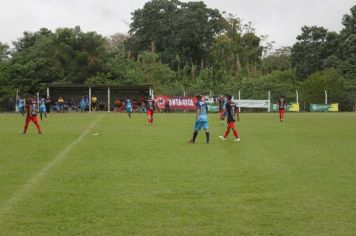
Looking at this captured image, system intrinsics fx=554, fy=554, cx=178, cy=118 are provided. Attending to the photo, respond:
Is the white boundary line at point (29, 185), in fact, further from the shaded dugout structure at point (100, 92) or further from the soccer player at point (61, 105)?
the shaded dugout structure at point (100, 92)

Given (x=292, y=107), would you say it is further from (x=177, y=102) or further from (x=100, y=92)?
(x=100, y=92)

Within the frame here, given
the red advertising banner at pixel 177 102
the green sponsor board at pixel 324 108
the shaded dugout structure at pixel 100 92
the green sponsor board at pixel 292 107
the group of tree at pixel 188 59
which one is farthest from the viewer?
the group of tree at pixel 188 59

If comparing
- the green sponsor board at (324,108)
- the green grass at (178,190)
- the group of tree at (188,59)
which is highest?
the group of tree at (188,59)

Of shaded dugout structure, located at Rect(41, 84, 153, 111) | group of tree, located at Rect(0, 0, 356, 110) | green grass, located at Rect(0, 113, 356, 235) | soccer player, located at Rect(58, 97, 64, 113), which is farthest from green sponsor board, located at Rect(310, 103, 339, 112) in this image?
green grass, located at Rect(0, 113, 356, 235)

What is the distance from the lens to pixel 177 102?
53188mm

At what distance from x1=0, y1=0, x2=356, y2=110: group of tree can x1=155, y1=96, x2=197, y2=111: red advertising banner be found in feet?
10.7

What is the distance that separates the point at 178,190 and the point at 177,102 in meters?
43.7

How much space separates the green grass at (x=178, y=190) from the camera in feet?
23.3

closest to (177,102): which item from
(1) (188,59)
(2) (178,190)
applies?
(1) (188,59)

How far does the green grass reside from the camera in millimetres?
7102

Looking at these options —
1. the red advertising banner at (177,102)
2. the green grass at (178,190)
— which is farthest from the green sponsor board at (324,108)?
the green grass at (178,190)

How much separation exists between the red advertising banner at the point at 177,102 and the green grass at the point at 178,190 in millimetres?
35300

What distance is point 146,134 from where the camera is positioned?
2255cm

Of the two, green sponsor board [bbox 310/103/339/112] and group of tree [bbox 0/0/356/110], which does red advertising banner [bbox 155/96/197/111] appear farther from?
green sponsor board [bbox 310/103/339/112]
